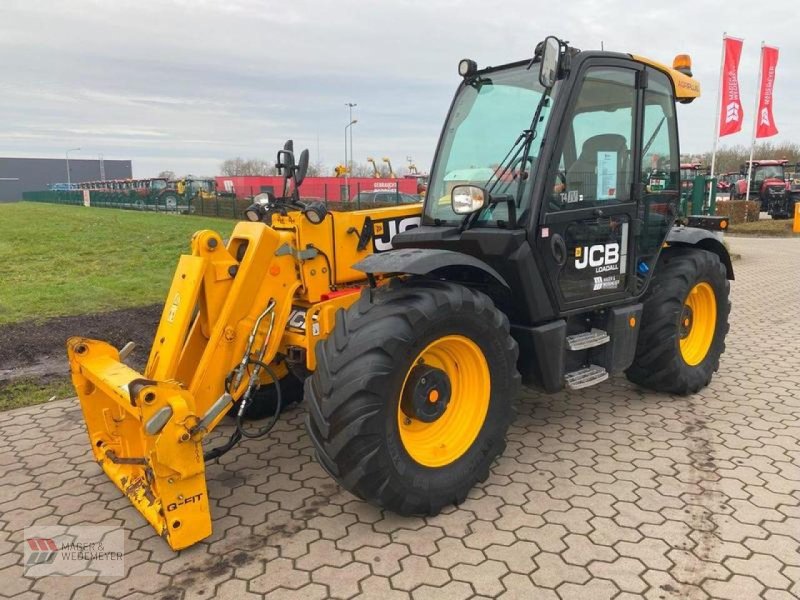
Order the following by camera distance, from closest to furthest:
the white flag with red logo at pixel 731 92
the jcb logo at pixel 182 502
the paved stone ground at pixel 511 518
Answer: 1. the paved stone ground at pixel 511 518
2. the jcb logo at pixel 182 502
3. the white flag with red logo at pixel 731 92

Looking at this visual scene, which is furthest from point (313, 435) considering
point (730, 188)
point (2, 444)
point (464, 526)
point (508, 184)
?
point (730, 188)

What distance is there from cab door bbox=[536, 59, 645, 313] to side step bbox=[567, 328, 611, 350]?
228 mm

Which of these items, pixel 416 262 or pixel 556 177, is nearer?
pixel 416 262

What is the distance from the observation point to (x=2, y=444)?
424cm

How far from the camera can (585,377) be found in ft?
13.4

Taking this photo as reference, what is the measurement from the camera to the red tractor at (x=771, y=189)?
86.2 ft

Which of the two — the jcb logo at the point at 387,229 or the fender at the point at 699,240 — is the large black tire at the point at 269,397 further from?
the fender at the point at 699,240

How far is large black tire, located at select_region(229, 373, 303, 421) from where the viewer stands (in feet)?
14.6

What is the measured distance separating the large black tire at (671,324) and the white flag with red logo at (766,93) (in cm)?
1704

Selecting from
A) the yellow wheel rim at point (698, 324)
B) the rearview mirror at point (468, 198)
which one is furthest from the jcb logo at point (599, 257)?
the yellow wheel rim at point (698, 324)

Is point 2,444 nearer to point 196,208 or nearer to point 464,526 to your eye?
point 464,526

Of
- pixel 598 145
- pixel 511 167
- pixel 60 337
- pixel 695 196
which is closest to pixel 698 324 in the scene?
pixel 598 145

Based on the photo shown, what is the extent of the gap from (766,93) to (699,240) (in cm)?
1746

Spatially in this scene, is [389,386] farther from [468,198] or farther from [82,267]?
[82,267]
